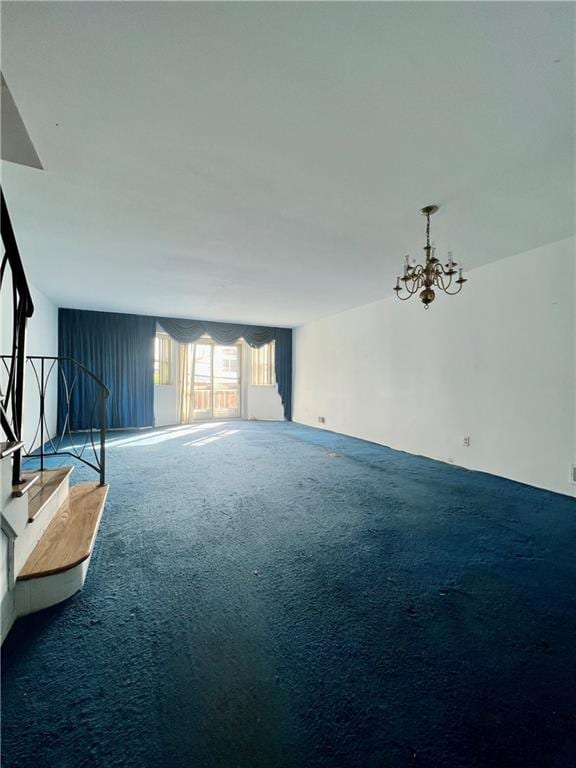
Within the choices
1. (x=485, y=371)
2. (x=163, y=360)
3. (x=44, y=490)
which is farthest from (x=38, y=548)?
(x=163, y=360)

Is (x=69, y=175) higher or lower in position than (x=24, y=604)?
higher

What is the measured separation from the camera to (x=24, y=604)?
152 centimetres

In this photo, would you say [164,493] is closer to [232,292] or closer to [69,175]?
[69,175]

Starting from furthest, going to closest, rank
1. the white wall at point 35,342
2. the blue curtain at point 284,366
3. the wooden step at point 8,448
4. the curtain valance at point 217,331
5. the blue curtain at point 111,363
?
the blue curtain at point 284,366 → the curtain valance at point 217,331 → the blue curtain at point 111,363 → the white wall at point 35,342 → the wooden step at point 8,448

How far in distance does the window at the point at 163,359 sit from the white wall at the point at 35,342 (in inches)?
73.8

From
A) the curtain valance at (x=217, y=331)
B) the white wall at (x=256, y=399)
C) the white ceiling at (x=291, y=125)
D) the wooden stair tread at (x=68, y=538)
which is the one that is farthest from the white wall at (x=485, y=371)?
the wooden stair tread at (x=68, y=538)

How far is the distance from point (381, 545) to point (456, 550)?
48cm

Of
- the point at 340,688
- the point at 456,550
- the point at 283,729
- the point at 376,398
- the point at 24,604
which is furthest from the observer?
the point at 376,398

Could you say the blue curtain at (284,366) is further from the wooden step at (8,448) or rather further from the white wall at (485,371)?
the wooden step at (8,448)

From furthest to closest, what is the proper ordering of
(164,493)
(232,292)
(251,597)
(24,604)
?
(232,292) → (164,493) → (251,597) → (24,604)

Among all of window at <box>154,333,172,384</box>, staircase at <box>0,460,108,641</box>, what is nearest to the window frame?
window at <box>154,333,172,384</box>

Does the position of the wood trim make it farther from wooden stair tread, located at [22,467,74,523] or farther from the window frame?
the window frame

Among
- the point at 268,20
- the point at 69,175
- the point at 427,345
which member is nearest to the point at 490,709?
the point at 268,20

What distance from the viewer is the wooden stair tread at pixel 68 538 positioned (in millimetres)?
1591
